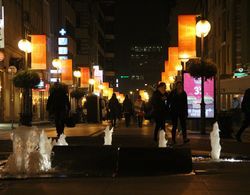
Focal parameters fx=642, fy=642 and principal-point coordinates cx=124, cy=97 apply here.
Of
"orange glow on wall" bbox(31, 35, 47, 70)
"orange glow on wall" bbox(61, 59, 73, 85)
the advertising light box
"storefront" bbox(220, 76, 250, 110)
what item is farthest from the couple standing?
"orange glow on wall" bbox(61, 59, 73, 85)

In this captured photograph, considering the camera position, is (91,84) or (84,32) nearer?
(91,84)

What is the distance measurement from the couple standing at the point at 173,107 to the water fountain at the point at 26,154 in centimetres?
751

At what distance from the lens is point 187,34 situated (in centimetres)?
2994

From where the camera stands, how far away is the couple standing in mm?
19469

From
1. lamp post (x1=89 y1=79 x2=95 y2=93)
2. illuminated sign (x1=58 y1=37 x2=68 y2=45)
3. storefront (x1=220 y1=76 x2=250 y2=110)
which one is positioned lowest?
storefront (x1=220 y1=76 x2=250 y2=110)

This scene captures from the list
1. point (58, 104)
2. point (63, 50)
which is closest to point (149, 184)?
point (58, 104)

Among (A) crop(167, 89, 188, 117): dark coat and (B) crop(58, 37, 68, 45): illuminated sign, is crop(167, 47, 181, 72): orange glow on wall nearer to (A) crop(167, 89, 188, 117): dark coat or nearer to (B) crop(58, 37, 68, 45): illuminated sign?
(B) crop(58, 37, 68, 45): illuminated sign

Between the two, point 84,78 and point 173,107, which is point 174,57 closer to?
point 84,78

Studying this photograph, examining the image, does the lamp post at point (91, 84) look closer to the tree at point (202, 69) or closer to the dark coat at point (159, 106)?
the tree at point (202, 69)

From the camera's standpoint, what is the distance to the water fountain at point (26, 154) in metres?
A: 12.5

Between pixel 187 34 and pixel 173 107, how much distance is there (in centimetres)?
1098

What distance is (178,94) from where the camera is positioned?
765 inches

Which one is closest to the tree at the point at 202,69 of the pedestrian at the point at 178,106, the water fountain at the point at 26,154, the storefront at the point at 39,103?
the pedestrian at the point at 178,106

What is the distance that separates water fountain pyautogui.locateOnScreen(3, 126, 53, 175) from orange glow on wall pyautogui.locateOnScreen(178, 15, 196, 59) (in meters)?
18.2
